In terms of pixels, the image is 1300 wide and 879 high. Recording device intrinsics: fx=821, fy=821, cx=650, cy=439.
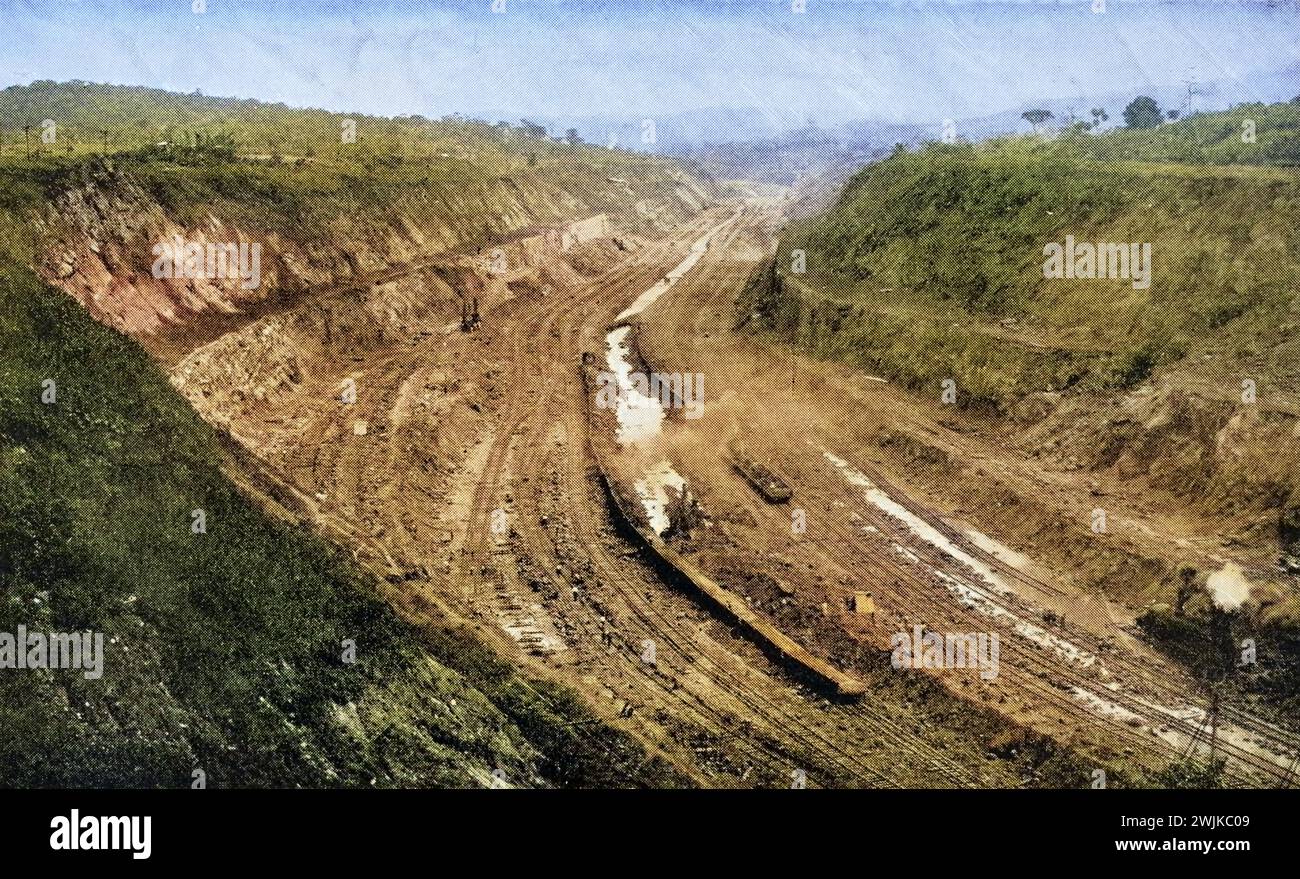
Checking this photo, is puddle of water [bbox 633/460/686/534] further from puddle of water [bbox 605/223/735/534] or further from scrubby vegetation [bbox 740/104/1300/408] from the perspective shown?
scrubby vegetation [bbox 740/104/1300/408]

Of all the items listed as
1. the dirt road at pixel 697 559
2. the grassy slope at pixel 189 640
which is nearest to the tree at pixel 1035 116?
the dirt road at pixel 697 559

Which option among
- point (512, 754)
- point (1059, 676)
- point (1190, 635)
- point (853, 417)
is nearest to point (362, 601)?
point (512, 754)

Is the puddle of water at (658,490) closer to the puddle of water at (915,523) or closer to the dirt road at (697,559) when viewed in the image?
the dirt road at (697,559)

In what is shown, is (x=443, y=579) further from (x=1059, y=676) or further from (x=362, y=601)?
Answer: (x=1059, y=676)

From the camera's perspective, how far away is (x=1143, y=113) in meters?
83.7

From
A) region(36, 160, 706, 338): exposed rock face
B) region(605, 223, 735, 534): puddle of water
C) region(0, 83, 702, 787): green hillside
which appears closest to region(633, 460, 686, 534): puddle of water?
region(605, 223, 735, 534): puddle of water

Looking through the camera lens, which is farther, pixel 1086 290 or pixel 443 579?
pixel 1086 290

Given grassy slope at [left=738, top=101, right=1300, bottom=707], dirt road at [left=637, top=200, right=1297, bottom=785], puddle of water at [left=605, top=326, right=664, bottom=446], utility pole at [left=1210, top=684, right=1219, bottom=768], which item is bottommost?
utility pole at [left=1210, top=684, right=1219, bottom=768]

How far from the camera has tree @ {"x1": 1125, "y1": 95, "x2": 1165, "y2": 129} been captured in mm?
82325

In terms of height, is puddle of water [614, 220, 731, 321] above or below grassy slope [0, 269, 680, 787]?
above

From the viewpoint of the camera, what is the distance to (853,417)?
29438mm

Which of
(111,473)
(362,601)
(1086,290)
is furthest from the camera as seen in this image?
(1086,290)

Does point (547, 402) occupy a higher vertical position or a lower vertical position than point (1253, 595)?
higher

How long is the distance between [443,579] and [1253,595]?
17113 mm
